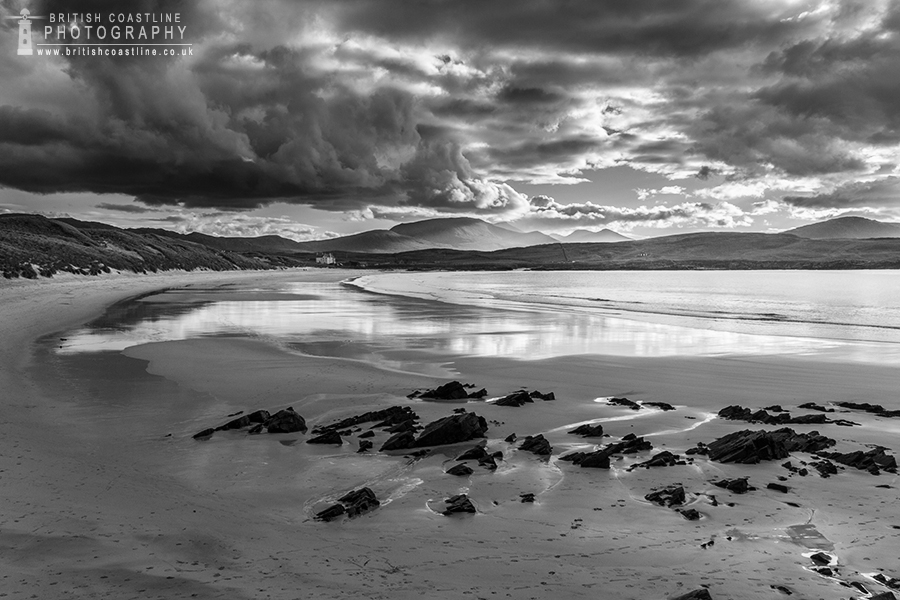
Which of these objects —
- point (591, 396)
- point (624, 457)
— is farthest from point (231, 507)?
point (591, 396)

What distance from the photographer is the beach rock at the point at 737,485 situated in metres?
6.06

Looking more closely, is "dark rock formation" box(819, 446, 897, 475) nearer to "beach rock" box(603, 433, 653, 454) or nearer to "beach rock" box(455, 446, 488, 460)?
"beach rock" box(603, 433, 653, 454)

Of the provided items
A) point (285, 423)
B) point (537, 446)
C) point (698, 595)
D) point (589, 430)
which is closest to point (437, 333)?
point (285, 423)

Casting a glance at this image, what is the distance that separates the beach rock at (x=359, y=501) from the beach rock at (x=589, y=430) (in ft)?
12.0

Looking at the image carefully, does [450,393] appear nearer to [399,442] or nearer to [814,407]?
[399,442]

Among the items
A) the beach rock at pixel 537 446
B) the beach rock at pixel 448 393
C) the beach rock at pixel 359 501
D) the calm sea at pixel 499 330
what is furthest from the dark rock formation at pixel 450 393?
the beach rock at pixel 359 501

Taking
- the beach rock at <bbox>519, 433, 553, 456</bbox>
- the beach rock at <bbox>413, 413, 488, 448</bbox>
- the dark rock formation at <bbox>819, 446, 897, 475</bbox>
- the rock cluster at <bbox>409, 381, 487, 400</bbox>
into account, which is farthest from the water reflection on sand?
the dark rock formation at <bbox>819, 446, 897, 475</bbox>

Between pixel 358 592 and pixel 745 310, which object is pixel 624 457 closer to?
pixel 358 592

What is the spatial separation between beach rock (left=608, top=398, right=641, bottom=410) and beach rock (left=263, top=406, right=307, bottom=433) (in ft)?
17.9

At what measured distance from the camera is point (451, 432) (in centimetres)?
791

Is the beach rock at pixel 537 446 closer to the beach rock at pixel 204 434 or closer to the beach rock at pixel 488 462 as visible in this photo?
the beach rock at pixel 488 462

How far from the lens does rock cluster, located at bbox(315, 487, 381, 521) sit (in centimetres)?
549

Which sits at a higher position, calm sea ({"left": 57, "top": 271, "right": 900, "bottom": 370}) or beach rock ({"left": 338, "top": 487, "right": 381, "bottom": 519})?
calm sea ({"left": 57, "top": 271, "right": 900, "bottom": 370})

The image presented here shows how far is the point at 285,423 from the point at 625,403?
5.87 metres
